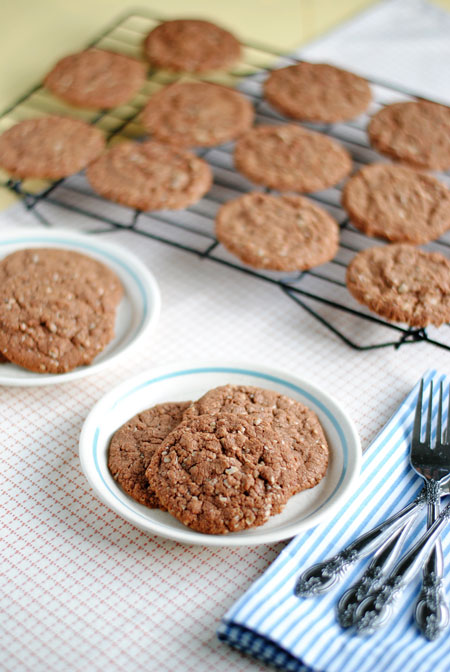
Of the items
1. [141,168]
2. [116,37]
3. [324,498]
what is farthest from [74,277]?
[116,37]

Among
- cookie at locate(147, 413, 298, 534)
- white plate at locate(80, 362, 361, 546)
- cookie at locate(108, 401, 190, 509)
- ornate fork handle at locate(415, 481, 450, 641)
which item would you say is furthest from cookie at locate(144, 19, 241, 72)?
ornate fork handle at locate(415, 481, 450, 641)

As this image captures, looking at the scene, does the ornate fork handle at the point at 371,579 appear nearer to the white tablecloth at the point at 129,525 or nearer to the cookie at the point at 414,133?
the white tablecloth at the point at 129,525

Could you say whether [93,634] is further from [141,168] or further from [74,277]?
[141,168]

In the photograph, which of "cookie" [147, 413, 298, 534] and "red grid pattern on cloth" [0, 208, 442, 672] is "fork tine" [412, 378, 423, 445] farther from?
"cookie" [147, 413, 298, 534]

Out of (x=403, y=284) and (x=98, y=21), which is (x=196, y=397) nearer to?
(x=403, y=284)

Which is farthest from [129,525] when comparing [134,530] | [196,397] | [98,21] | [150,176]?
[98,21]
